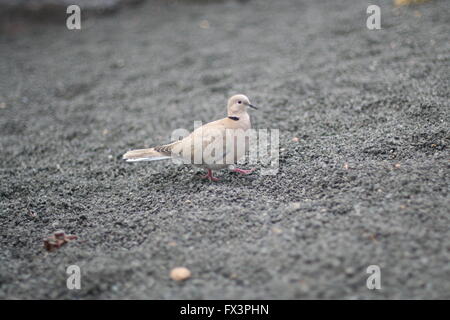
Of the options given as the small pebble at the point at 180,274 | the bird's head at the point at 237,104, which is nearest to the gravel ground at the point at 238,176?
the small pebble at the point at 180,274

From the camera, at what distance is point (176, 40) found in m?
7.14

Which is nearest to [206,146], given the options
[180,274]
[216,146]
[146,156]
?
[216,146]

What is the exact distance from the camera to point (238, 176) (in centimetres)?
358

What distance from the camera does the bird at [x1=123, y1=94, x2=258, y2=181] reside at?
3.27m

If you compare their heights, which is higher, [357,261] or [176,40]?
[176,40]

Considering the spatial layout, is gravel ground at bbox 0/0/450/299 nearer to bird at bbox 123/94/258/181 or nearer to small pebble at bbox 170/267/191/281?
small pebble at bbox 170/267/191/281

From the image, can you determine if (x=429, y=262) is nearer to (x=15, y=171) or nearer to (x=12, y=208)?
(x=12, y=208)

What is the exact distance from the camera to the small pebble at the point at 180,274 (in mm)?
2441

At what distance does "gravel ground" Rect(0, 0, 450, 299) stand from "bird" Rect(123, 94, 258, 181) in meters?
0.25

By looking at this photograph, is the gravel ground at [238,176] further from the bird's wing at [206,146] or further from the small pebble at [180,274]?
the bird's wing at [206,146]

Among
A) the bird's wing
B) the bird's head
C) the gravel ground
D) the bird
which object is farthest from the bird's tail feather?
the bird's head

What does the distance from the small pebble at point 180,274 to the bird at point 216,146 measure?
1030 mm
